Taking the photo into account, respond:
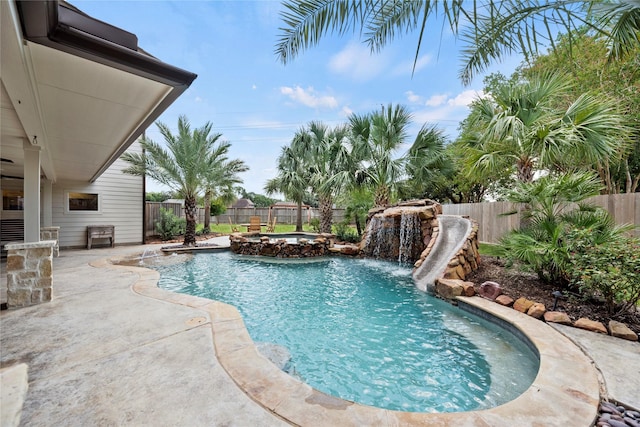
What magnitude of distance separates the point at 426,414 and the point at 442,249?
212 inches

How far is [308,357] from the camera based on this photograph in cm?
273

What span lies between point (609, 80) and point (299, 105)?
45.1 ft

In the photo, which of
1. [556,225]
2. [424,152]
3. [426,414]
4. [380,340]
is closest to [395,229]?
[424,152]

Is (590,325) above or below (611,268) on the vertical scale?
below

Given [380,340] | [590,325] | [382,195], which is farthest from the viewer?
[382,195]

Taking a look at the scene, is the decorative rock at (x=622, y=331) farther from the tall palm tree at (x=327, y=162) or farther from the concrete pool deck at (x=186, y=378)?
the tall palm tree at (x=327, y=162)

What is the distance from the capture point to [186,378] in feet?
6.25

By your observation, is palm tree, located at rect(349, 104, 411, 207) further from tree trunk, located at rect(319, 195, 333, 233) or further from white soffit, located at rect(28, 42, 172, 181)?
white soffit, located at rect(28, 42, 172, 181)

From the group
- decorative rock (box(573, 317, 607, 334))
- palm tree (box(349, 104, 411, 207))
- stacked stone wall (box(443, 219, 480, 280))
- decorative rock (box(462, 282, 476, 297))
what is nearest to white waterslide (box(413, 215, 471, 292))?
stacked stone wall (box(443, 219, 480, 280))

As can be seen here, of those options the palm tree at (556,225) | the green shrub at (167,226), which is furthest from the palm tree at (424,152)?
the green shrub at (167,226)

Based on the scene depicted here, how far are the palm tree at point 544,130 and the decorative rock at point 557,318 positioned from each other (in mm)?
3057

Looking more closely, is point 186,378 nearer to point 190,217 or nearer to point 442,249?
point 442,249

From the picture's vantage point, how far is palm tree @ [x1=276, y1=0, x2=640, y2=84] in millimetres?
2902

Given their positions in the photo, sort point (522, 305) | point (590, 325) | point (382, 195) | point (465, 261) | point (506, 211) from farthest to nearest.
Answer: point (382, 195), point (506, 211), point (465, 261), point (522, 305), point (590, 325)
